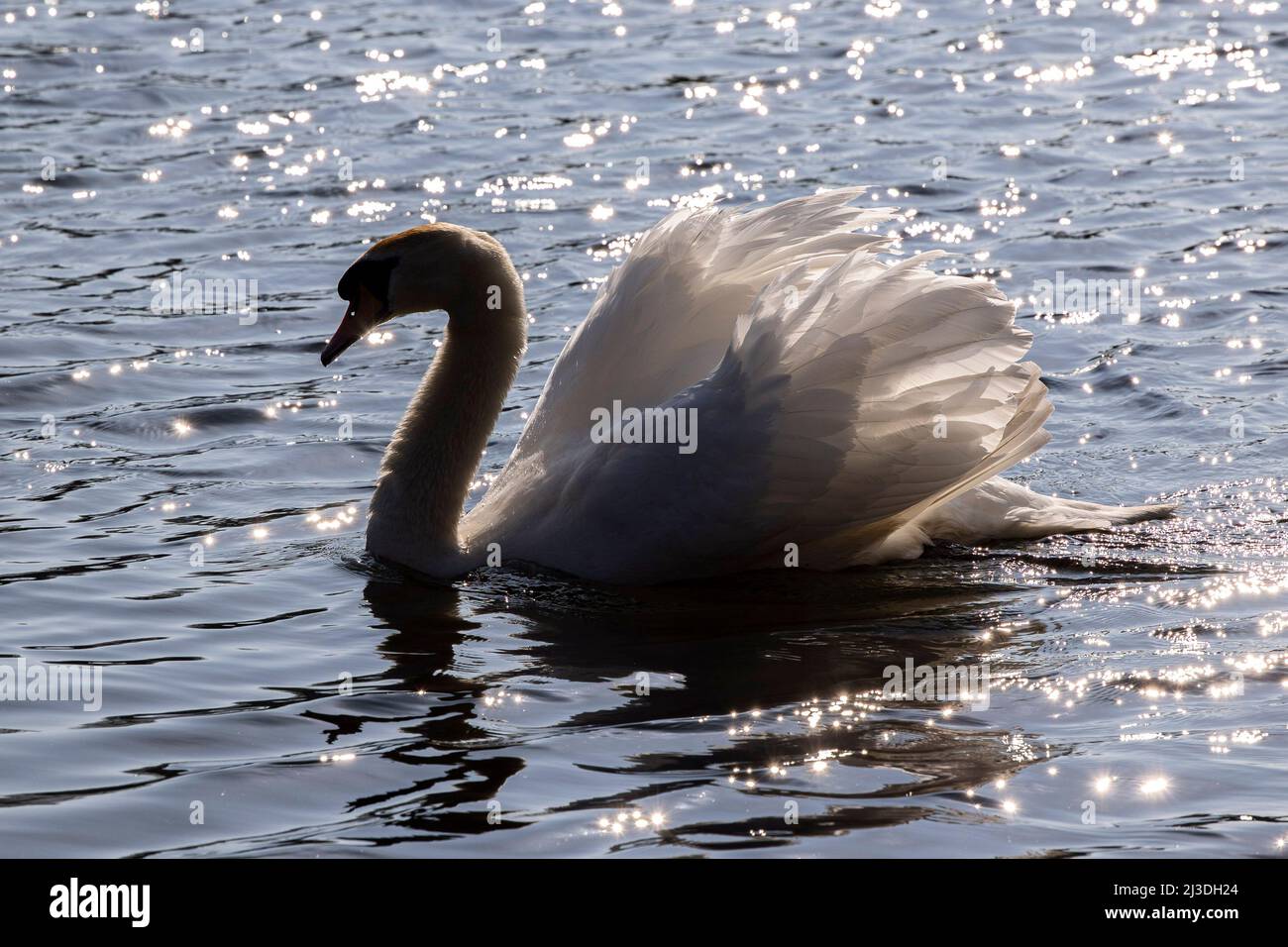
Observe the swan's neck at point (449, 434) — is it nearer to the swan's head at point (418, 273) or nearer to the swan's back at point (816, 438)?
the swan's head at point (418, 273)

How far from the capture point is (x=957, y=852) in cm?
515

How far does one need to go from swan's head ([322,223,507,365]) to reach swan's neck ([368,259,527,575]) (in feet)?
0.21

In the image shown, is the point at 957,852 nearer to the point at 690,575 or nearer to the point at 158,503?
the point at 690,575

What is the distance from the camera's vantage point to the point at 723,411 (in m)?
7.13

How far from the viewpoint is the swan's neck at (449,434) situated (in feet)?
26.0

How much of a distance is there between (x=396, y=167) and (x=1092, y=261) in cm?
510

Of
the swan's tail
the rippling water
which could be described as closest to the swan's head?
the rippling water

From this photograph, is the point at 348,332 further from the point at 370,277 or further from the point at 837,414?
the point at 837,414

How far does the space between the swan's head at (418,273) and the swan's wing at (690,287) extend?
0.56 m

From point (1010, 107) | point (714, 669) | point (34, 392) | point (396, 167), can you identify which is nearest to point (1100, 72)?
point (1010, 107)

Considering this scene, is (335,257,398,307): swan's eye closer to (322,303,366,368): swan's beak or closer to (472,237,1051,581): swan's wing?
(322,303,366,368): swan's beak

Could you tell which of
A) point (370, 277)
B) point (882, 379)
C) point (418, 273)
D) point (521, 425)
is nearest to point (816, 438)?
point (882, 379)

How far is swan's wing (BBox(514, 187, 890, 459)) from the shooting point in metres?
7.88

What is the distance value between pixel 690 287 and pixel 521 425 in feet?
6.88
